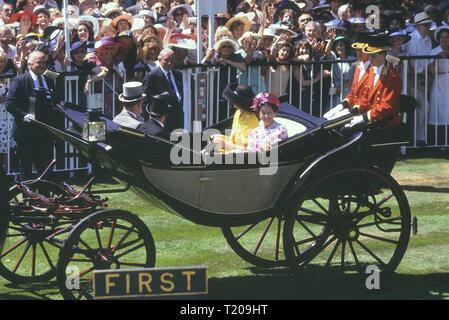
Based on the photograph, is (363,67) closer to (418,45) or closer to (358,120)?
(358,120)

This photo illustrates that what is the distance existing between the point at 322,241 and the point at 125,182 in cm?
158

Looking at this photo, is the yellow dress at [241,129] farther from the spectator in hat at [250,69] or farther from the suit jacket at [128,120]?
the spectator in hat at [250,69]

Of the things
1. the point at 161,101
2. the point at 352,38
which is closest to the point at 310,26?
the point at 352,38

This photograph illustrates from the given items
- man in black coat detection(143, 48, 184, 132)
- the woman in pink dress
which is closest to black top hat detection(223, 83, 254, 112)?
the woman in pink dress

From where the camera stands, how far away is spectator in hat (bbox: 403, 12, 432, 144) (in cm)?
1368

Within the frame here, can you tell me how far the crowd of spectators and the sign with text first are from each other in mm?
5742

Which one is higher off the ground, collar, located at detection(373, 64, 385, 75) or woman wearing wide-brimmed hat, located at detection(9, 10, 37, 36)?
woman wearing wide-brimmed hat, located at detection(9, 10, 37, 36)

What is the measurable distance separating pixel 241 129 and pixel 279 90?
4.68 meters

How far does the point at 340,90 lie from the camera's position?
13250 mm

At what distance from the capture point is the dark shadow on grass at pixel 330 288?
23.9 ft

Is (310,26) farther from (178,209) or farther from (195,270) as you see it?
(195,270)

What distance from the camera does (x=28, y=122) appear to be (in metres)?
10.1

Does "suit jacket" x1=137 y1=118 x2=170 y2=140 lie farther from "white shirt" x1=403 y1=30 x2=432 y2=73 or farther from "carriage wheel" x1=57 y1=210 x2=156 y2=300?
"white shirt" x1=403 y1=30 x2=432 y2=73

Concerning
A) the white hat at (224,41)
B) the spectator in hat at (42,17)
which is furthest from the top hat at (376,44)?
the spectator in hat at (42,17)
